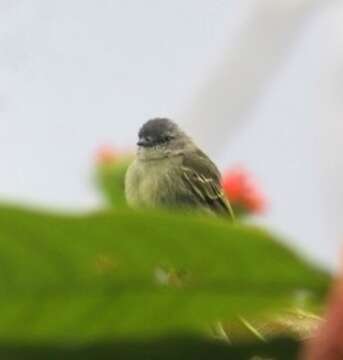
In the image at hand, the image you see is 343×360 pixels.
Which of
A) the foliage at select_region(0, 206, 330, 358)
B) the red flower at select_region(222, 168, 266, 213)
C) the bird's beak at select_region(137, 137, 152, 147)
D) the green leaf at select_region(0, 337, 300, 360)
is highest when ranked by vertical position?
the bird's beak at select_region(137, 137, 152, 147)

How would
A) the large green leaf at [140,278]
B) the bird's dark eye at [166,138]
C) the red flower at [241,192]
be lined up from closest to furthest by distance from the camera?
1. the large green leaf at [140,278]
2. the red flower at [241,192]
3. the bird's dark eye at [166,138]

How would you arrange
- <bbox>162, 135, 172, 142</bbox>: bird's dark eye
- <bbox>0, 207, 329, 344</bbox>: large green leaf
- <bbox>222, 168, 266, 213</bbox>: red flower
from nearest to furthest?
<bbox>0, 207, 329, 344</bbox>: large green leaf < <bbox>222, 168, 266, 213</bbox>: red flower < <bbox>162, 135, 172, 142</bbox>: bird's dark eye

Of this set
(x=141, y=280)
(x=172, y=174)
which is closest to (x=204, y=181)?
(x=172, y=174)

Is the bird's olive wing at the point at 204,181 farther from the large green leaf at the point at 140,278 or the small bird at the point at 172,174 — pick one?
the large green leaf at the point at 140,278

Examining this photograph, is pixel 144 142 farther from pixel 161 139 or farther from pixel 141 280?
pixel 141 280

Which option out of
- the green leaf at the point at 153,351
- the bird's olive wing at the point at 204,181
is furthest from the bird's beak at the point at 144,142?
the green leaf at the point at 153,351

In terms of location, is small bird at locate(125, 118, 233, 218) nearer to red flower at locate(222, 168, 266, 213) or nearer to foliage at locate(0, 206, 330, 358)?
red flower at locate(222, 168, 266, 213)

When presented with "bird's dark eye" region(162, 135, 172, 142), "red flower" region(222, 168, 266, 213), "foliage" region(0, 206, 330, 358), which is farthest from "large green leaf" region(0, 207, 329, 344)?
"bird's dark eye" region(162, 135, 172, 142)
